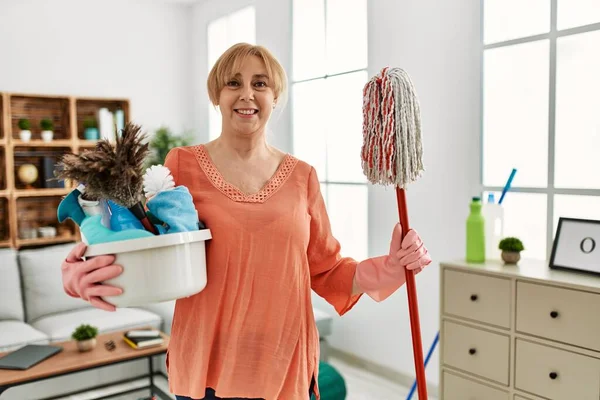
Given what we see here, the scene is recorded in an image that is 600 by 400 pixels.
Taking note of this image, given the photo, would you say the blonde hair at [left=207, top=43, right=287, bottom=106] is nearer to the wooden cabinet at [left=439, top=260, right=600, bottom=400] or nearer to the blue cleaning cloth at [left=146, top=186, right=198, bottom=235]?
the blue cleaning cloth at [left=146, top=186, right=198, bottom=235]

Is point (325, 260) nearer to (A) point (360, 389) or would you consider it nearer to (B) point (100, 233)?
(B) point (100, 233)

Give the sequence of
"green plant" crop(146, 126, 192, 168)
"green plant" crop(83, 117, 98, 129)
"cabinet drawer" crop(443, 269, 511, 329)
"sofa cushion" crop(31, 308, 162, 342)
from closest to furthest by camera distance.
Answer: "cabinet drawer" crop(443, 269, 511, 329) → "sofa cushion" crop(31, 308, 162, 342) → "green plant" crop(83, 117, 98, 129) → "green plant" crop(146, 126, 192, 168)

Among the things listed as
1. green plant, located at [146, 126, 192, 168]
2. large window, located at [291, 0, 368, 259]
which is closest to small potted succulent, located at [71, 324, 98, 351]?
large window, located at [291, 0, 368, 259]

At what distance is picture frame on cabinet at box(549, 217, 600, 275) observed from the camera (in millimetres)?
2113

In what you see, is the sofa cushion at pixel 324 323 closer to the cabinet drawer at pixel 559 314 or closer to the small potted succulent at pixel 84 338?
the small potted succulent at pixel 84 338

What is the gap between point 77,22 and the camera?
464 centimetres

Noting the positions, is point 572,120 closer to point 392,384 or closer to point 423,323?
point 423,323

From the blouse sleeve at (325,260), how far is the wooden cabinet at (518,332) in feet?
3.61

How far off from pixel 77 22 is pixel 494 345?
4.11 meters

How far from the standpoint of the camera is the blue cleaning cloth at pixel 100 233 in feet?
3.16

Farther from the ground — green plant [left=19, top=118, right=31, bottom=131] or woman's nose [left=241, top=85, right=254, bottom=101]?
green plant [left=19, top=118, right=31, bottom=131]

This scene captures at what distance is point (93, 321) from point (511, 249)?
8.05ft

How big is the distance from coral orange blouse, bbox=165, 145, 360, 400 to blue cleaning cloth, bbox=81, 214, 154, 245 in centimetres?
19

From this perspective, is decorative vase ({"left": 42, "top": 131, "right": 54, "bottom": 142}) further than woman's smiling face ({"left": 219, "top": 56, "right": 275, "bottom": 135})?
Yes
